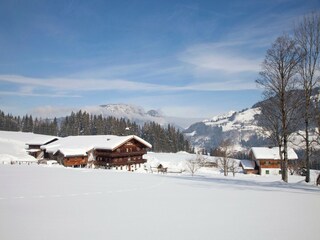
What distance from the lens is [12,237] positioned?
6.56 m

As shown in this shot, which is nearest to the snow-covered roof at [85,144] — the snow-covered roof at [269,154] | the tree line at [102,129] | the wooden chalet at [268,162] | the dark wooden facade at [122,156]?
the dark wooden facade at [122,156]

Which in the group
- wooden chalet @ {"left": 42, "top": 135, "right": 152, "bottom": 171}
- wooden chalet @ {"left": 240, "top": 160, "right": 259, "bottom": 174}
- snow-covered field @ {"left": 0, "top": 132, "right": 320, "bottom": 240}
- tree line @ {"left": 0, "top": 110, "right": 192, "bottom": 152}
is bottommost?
wooden chalet @ {"left": 240, "top": 160, "right": 259, "bottom": 174}

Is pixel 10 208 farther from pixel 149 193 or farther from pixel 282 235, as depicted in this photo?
pixel 282 235

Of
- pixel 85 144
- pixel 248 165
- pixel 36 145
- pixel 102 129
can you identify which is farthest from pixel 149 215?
pixel 102 129

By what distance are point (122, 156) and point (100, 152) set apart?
5049 mm

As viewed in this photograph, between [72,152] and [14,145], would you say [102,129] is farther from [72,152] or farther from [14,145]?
[72,152]

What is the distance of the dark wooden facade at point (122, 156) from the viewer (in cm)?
5750

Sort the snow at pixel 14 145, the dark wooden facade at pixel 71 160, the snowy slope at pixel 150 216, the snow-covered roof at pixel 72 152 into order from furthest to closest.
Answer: the snow at pixel 14 145 → the snow-covered roof at pixel 72 152 → the dark wooden facade at pixel 71 160 → the snowy slope at pixel 150 216

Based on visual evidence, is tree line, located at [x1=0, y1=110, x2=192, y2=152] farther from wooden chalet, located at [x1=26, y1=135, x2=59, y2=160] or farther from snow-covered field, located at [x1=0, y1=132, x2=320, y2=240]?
snow-covered field, located at [x1=0, y1=132, x2=320, y2=240]

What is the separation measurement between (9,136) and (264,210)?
10393 centimetres

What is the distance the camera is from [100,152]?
194ft

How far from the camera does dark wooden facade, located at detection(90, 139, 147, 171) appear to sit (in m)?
57.5

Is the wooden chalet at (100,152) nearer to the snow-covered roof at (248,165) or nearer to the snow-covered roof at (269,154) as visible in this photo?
the snow-covered roof at (248,165)

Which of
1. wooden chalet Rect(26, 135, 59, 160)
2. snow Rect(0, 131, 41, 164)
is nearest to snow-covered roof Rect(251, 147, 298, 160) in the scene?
wooden chalet Rect(26, 135, 59, 160)
